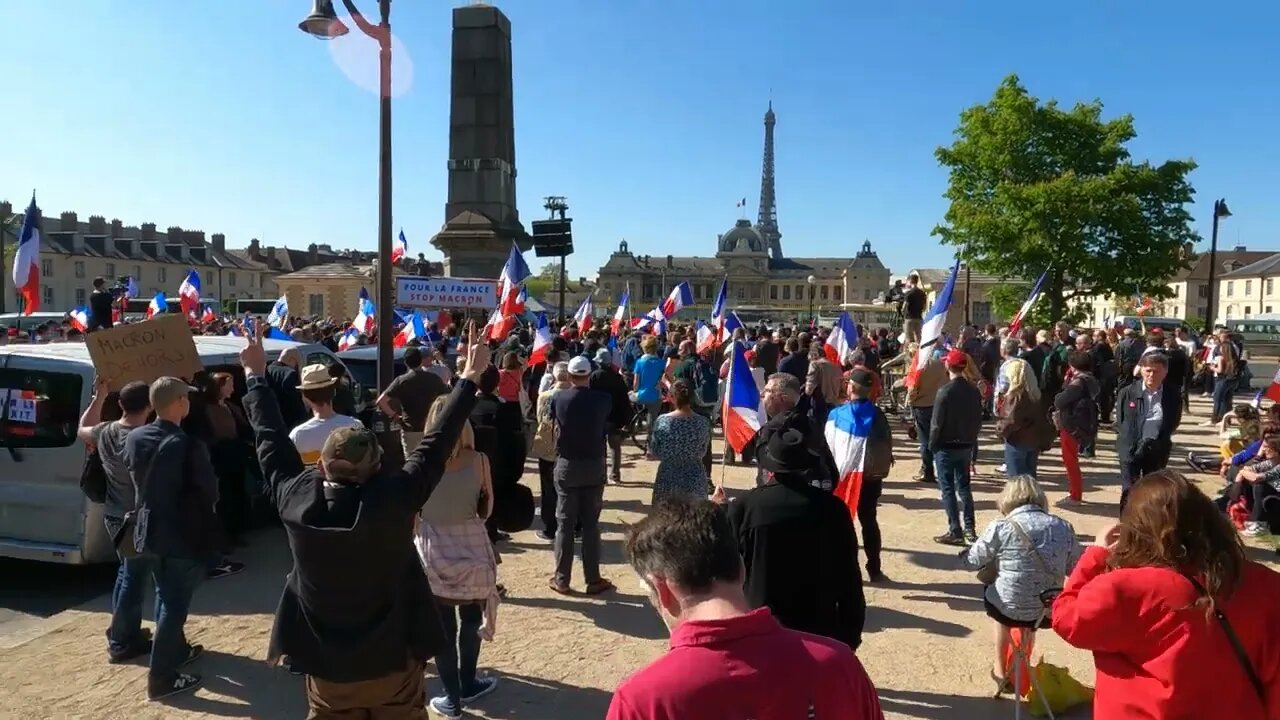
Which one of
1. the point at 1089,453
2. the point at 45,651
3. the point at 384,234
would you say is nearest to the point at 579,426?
the point at 384,234

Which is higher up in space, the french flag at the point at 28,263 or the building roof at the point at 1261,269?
the building roof at the point at 1261,269

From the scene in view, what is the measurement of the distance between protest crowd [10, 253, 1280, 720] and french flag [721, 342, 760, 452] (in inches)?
1.0

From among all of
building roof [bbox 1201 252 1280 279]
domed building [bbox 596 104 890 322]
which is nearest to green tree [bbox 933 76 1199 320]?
Answer: building roof [bbox 1201 252 1280 279]

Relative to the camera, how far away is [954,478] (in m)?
7.86

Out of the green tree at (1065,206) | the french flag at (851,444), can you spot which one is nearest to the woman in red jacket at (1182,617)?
the french flag at (851,444)

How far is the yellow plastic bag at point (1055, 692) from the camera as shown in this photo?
14.7 feet

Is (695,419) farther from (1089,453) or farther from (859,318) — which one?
(859,318)

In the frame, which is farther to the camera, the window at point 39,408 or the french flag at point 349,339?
the french flag at point 349,339

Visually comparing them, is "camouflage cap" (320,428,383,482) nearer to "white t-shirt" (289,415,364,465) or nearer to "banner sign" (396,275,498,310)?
"white t-shirt" (289,415,364,465)

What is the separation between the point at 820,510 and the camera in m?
3.47

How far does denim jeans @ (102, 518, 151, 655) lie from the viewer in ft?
16.6

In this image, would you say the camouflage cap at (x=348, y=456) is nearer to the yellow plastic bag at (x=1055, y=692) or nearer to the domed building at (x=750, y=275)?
the yellow plastic bag at (x=1055, y=692)

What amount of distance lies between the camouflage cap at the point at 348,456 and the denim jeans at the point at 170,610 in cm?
231

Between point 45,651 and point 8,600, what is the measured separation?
1.57m
